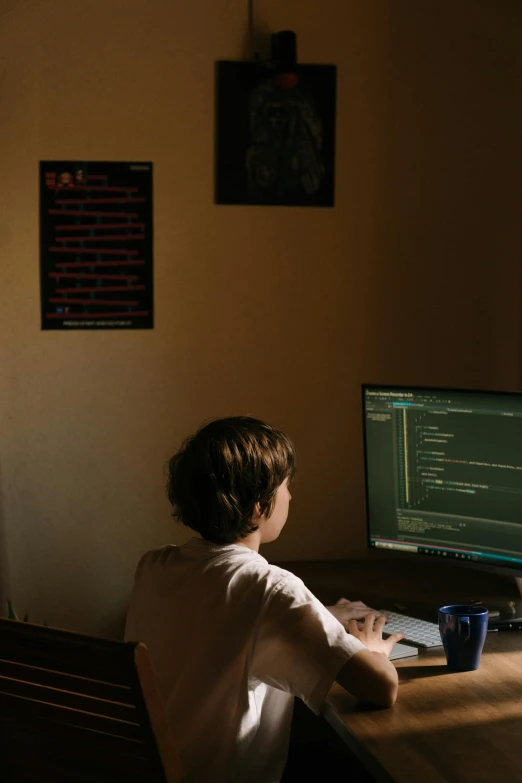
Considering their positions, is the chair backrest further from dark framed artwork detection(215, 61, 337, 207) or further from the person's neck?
dark framed artwork detection(215, 61, 337, 207)

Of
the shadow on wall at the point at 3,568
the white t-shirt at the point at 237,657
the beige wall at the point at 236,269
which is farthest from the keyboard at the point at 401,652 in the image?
the shadow on wall at the point at 3,568

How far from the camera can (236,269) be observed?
2.59m

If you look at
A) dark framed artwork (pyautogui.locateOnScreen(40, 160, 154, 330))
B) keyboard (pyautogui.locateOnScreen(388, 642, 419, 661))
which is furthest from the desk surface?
dark framed artwork (pyautogui.locateOnScreen(40, 160, 154, 330))

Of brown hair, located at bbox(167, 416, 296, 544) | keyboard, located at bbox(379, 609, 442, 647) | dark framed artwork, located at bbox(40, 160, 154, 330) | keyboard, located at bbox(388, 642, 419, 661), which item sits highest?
dark framed artwork, located at bbox(40, 160, 154, 330)

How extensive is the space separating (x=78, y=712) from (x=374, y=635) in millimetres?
630

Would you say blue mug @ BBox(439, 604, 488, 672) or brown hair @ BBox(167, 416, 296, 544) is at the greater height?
brown hair @ BBox(167, 416, 296, 544)

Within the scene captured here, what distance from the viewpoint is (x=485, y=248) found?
106 inches

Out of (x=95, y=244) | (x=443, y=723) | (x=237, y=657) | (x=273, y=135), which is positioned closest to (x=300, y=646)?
(x=237, y=657)

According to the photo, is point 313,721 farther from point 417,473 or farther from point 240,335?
point 240,335

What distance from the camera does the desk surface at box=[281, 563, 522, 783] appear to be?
1.30 meters

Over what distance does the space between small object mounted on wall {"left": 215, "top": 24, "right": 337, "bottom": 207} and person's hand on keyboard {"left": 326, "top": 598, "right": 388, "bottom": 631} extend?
113cm

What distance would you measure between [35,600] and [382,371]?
1.15 metres

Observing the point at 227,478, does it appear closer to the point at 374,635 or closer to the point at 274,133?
the point at 374,635

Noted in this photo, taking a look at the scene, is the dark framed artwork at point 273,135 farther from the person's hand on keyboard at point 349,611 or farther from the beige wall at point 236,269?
the person's hand on keyboard at point 349,611
